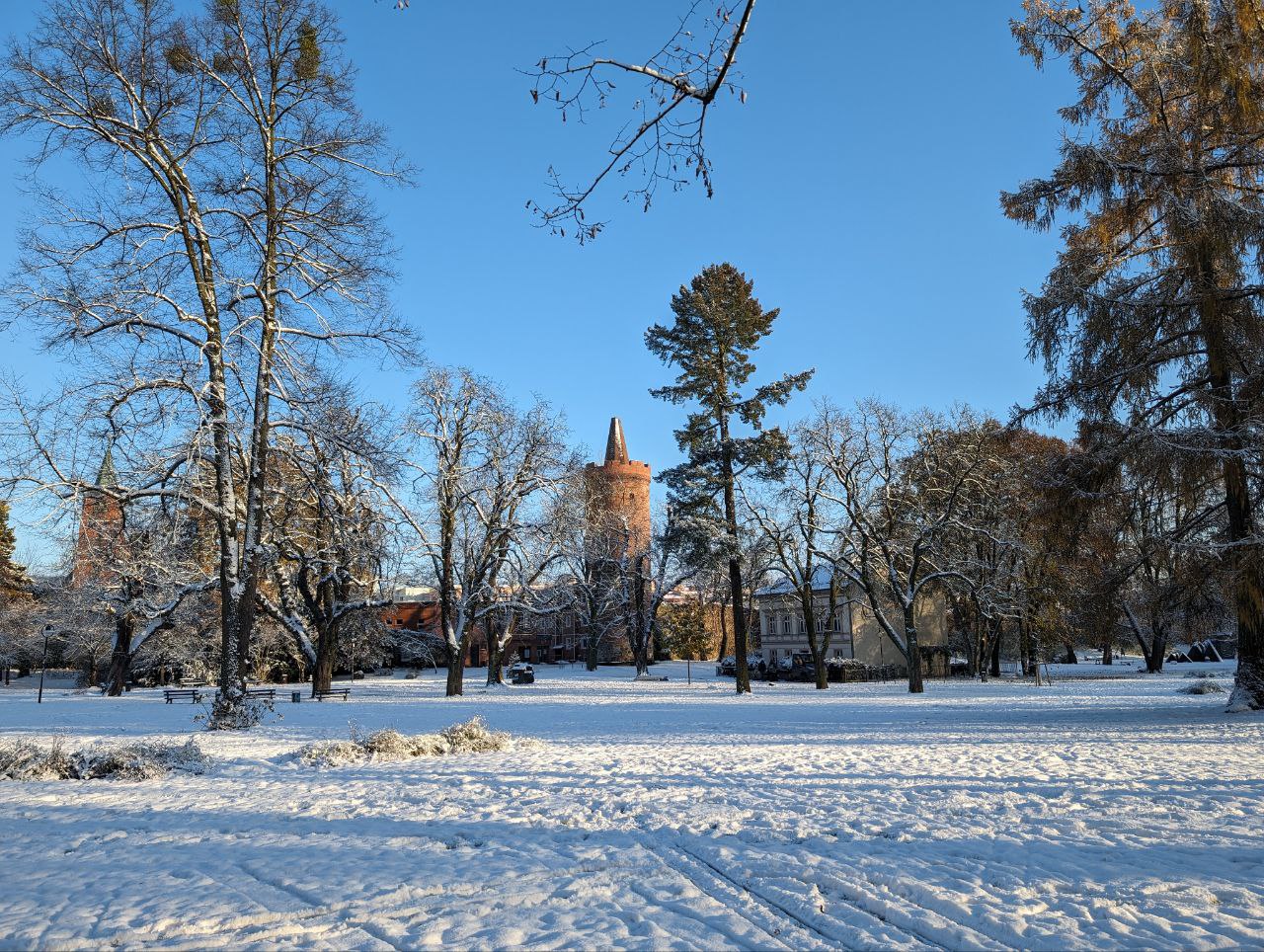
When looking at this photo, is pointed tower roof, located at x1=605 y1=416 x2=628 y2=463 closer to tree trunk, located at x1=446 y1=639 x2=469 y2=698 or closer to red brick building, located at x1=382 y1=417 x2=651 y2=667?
red brick building, located at x1=382 y1=417 x2=651 y2=667

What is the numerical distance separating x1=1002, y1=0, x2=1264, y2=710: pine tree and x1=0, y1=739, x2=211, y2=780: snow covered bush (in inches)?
683

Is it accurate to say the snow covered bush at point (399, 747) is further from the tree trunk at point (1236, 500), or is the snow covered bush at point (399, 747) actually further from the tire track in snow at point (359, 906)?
the tree trunk at point (1236, 500)

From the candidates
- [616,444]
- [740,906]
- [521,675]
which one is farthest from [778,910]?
[616,444]

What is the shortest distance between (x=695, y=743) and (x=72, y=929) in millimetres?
11208

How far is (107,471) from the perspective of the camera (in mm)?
20625

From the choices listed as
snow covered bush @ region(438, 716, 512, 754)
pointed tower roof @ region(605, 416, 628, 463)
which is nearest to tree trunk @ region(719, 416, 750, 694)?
snow covered bush @ region(438, 716, 512, 754)

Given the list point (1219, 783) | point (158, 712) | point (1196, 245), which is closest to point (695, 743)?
point (1219, 783)

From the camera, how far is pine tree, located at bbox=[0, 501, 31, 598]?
53.3 metres

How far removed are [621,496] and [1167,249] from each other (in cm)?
4441

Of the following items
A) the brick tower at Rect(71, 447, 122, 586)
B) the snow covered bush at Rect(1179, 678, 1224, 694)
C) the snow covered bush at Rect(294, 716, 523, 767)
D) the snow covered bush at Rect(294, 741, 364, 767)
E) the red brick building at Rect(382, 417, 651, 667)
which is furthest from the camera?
the red brick building at Rect(382, 417, 651, 667)

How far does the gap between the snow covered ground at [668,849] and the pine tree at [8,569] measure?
52546mm

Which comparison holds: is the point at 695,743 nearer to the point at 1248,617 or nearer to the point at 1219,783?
the point at 1219,783

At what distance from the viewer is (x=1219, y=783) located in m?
9.51

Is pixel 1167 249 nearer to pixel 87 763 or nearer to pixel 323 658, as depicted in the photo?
pixel 87 763
